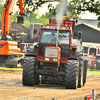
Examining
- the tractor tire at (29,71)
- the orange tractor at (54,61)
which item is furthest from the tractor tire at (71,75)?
the tractor tire at (29,71)

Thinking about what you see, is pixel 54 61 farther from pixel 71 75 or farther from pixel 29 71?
pixel 29 71

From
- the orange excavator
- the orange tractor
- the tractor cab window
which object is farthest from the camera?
the orange excavator

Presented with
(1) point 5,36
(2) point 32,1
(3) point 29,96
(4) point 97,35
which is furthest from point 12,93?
(4) point 97,35

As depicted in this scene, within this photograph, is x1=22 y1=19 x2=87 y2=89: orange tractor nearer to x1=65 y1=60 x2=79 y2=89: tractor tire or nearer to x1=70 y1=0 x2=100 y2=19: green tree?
x1=65 y1=60 x2=79 y2=89: tractor tire

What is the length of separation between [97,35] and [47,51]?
4053cm

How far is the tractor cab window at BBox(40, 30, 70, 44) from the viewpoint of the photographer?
13945mm

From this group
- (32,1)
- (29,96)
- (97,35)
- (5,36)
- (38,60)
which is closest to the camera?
(29,96)

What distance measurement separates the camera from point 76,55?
548 inches

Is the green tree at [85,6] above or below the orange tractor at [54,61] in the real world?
above

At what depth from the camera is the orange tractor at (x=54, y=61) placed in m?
12.9

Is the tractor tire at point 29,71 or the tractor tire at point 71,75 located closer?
the tractor tire at point 71,75

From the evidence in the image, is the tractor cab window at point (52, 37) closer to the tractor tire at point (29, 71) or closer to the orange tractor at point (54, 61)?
the orange tractor at point (54, 61)

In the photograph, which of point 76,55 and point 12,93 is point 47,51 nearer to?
point 76,55

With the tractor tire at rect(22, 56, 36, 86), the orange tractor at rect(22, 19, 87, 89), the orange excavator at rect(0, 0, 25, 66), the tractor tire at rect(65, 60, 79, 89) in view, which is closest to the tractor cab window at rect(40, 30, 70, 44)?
the orange tractor at rect(22, 19, 87, 89)
